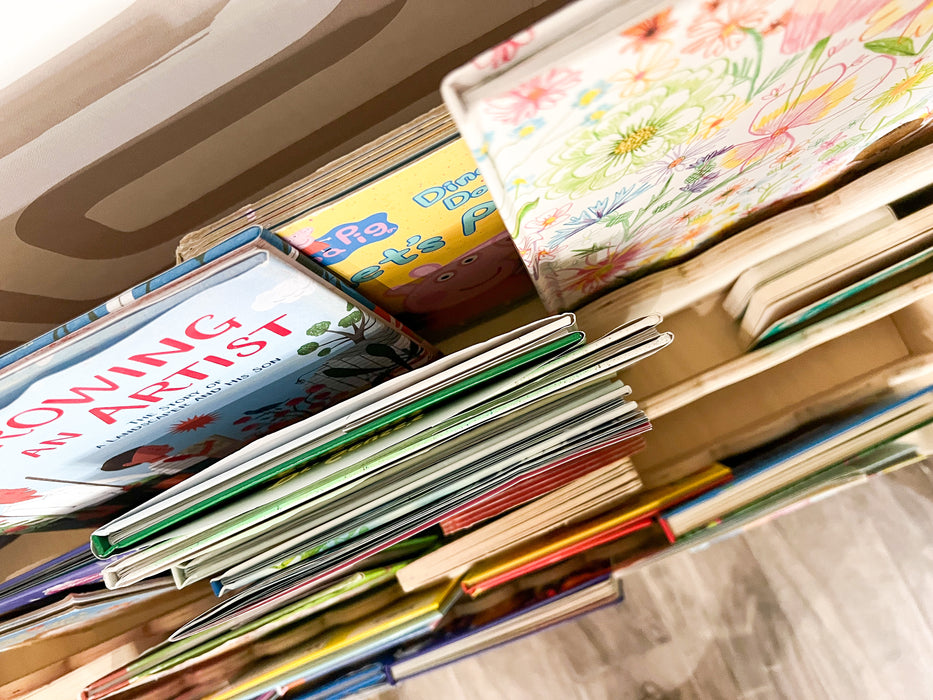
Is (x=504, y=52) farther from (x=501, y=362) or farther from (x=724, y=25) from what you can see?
(x=501, y=362)

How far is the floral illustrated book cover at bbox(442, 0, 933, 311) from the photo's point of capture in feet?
1.12

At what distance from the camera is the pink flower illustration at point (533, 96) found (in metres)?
0.34

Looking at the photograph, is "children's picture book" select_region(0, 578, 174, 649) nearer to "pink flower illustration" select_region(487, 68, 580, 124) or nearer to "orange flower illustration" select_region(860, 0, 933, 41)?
"pink flower illustration" select_region(487, 68, 580, 124)

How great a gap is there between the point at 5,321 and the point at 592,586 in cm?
86

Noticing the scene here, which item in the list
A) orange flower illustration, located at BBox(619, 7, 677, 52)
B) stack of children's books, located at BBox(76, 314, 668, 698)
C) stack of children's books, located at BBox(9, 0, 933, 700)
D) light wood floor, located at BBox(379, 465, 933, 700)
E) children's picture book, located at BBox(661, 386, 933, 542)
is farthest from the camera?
light wood floor, located at BBox(379, 465, 933, 700)

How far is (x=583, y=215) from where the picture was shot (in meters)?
0.54

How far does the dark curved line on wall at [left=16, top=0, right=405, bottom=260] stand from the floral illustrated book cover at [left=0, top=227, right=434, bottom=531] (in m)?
0.20

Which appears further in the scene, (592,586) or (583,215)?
(592,586)

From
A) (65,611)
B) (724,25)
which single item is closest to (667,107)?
(724,25)

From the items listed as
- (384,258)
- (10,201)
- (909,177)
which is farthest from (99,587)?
(909,177)

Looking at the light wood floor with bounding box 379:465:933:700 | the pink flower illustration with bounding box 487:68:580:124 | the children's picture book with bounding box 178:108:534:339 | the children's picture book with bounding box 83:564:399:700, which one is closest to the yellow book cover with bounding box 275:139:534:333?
the children's picture book with bounding box 178:108:534:339

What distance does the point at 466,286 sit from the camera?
82cm

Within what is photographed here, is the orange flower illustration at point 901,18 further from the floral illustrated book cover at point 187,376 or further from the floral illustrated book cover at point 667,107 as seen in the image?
the floral illustrated book cover at point 187,376

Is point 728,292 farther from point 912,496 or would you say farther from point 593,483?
point 912,496
